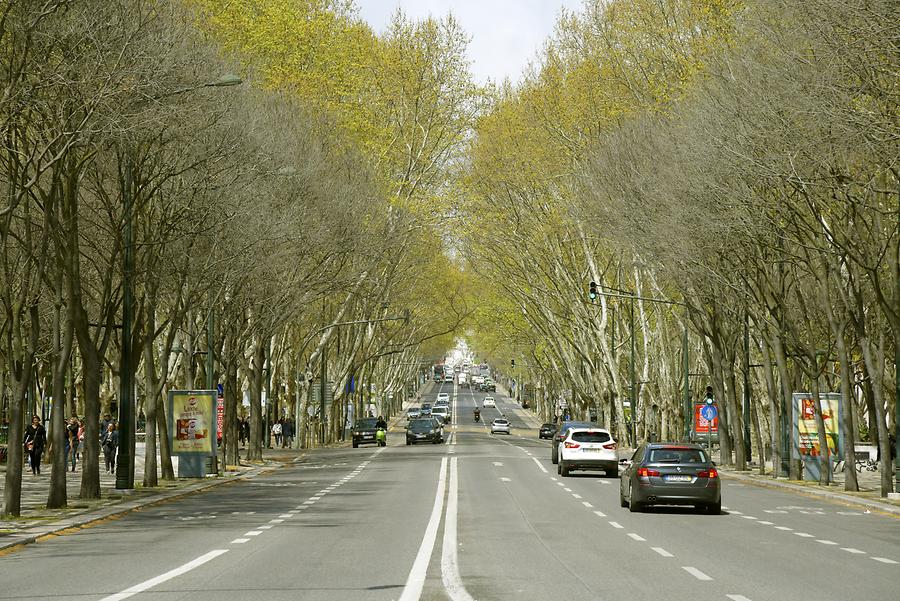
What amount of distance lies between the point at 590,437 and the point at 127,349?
1787cm

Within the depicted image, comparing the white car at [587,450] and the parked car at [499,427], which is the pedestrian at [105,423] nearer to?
the white car at [587,450]

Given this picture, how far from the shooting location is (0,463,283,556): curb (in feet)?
67.3

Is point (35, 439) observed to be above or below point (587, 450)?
above

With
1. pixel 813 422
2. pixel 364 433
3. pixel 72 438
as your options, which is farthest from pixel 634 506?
pixel 364 433

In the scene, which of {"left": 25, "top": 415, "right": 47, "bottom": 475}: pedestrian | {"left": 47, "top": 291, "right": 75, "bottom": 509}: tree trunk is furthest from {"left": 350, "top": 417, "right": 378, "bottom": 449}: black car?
{"left": 47, "top": 291, "right": 75, "bottom": 509}: tree trunk

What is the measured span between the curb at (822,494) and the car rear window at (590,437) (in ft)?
14.4

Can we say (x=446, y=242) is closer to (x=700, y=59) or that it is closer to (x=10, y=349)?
(x=700, y=59)

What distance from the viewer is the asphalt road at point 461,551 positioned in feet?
46.7

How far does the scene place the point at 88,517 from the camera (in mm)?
25656

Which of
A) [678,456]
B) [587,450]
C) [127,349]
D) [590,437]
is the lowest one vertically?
[678,456]

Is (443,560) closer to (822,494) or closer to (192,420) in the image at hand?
(822,494)

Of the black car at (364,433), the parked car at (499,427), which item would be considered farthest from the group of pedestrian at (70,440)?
the parked car at (499,427)

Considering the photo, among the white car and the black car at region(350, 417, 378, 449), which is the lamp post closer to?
the white car

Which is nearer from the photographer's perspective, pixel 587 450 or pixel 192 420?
pixel 192 420
